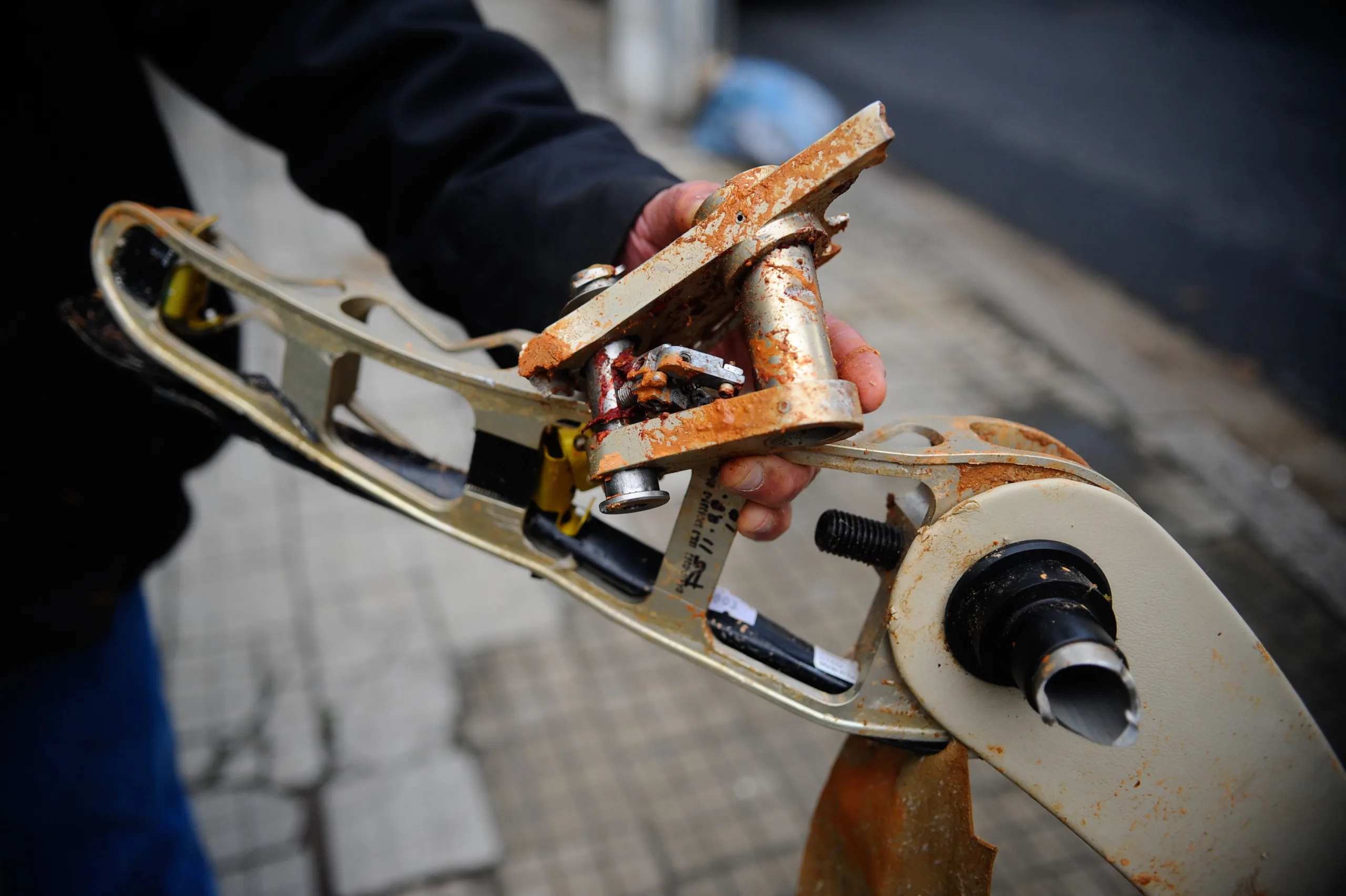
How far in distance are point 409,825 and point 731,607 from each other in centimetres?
154

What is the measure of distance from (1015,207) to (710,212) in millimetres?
5133

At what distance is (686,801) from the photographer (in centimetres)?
230

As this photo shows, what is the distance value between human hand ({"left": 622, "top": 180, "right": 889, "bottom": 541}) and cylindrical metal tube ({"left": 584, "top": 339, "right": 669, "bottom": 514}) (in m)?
0.09

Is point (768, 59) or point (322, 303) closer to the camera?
point (322, 303)

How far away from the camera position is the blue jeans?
148 cm

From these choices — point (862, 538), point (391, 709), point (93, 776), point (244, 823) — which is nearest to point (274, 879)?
point (244, 823)

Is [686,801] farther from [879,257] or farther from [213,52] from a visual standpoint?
[879,257]

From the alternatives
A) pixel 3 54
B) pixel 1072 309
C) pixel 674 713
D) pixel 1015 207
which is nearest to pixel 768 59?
pixel 1015 207

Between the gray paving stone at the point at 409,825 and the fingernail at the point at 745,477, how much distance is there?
65.3 inches

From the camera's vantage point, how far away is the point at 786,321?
813 mm

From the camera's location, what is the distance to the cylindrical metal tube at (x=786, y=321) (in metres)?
0.80

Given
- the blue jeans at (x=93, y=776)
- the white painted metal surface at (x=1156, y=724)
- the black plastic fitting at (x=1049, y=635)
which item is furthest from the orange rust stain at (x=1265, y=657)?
the blue jeans at (x=93, y=776)

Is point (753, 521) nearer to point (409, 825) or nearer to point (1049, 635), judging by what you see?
point (1049, 635)

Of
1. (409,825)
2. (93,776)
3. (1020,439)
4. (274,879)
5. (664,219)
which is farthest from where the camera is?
(409,825)
